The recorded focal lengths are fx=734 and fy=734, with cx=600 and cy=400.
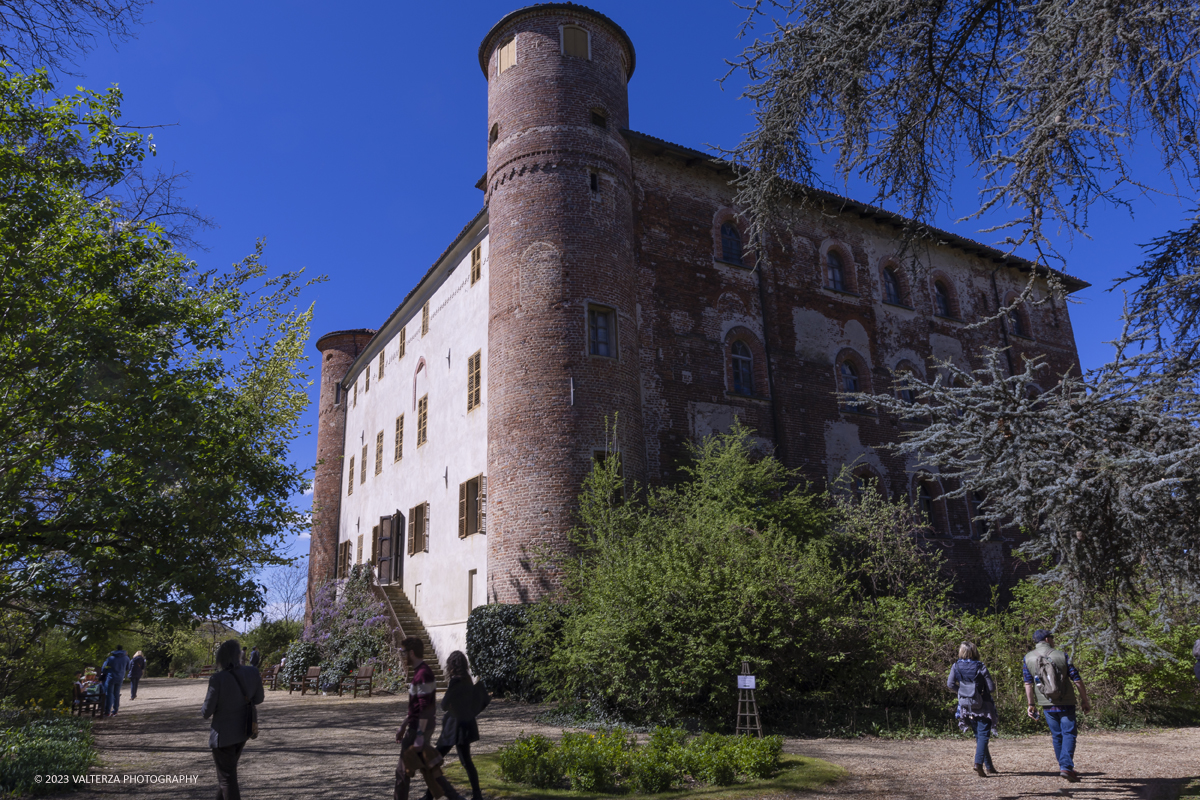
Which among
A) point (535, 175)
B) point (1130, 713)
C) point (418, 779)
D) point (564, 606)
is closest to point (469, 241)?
point (535, 175)

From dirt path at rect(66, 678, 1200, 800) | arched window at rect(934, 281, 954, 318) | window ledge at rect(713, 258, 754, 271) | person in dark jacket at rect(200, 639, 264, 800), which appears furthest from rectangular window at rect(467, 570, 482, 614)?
arched window at rect(934, 281, 954, 318)

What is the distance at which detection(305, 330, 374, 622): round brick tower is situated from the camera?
31344 mm

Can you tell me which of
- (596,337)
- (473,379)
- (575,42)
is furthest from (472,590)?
(575,42)

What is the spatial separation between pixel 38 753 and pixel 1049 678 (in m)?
10.8

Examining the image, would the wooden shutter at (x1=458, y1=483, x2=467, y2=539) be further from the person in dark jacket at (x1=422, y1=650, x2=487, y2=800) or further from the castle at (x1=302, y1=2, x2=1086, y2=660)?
the person in dark jacket at (x1=422, y1=650, x2=487, y2=800)

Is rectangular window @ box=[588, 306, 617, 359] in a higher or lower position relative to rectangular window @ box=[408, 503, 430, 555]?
higher

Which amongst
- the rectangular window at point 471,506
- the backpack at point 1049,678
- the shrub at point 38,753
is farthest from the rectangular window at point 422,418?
the backpack at point 1049,678

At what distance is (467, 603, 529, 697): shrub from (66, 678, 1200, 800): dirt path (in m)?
1.15

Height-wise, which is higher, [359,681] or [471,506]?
[471,506]

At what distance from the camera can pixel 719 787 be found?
744 centimetres

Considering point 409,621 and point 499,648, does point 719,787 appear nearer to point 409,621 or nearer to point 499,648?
point 499,648

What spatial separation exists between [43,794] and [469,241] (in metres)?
16.1

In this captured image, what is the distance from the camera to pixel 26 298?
332 inches

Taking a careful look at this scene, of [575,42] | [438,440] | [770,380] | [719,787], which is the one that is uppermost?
[575,42]
